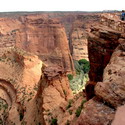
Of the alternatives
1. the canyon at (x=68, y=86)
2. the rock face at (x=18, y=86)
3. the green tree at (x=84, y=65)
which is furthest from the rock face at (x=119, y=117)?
the green tree at (x=84, y=65)

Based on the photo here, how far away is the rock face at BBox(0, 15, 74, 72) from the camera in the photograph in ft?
215

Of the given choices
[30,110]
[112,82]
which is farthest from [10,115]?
[112,82]

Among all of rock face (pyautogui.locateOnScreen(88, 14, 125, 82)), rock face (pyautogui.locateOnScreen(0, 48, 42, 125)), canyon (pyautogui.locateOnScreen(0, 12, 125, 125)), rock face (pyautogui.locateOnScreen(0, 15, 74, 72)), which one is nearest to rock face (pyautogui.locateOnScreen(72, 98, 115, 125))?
canyon (pyautogui.locateOnScreen(0, 12, 125, 125))

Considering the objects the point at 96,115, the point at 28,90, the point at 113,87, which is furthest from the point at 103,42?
the point at 28,90

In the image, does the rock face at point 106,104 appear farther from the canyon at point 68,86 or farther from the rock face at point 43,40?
the rock face at point 43,40

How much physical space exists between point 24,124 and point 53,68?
24.6 feet

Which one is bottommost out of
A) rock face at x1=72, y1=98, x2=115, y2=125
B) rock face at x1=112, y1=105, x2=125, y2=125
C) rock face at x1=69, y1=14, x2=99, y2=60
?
rock face at x1=69, y1=14, x2=99, y2=60

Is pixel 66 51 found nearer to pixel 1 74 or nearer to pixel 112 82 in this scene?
pixel 1 74

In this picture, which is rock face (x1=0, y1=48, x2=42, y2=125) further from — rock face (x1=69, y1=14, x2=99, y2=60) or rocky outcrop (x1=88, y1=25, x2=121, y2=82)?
rock face (x1=69, y1=14, x2=99, y2=60)

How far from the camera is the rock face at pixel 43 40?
6551 centimetres

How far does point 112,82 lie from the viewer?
28.9ft

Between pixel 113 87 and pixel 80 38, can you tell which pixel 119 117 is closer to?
pixel 113 87

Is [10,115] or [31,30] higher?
[31,30]

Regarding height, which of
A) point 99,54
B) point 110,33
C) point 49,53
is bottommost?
point 49,53
